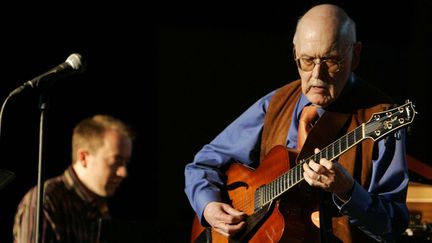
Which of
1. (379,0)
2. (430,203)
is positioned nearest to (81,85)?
(379,0)

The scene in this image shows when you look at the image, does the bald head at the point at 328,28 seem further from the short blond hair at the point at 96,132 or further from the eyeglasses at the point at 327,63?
the short blond hair at the point at 96,132

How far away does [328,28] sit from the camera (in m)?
3.80

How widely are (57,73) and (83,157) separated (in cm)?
250

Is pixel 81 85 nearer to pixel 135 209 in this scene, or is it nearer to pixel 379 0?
pixel 135 209

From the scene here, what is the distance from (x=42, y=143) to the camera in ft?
11.7

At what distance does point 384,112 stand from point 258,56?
157 inches

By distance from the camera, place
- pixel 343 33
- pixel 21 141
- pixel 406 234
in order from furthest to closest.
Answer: pixel 21 141 < pixel 406 234 < pixel 343 33

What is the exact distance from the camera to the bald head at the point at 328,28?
379 centimetres

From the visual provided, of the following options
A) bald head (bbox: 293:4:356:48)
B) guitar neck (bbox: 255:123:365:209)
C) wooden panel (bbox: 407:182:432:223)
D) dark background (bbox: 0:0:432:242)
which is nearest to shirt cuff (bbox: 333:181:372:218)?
guitar neck (bbox: 255:123:365:209)

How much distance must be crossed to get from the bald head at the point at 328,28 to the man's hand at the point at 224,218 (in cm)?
85

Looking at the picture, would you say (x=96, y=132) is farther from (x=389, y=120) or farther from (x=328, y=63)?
(x=389, y=120)

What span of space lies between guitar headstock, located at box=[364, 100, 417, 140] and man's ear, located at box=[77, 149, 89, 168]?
3.05 meters

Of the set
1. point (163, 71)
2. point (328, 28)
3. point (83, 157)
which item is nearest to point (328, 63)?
point (328, 28)

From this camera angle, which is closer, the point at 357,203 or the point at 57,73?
the point at 357,203
